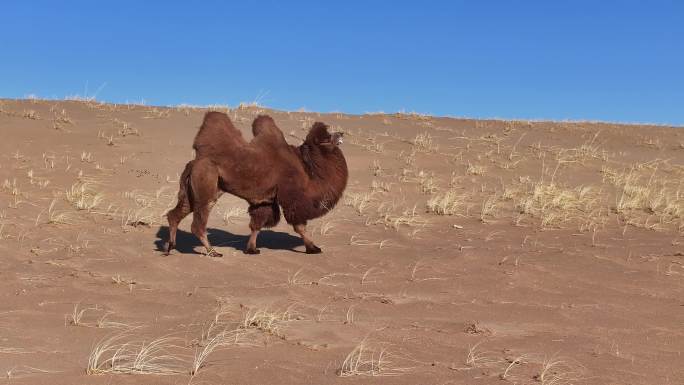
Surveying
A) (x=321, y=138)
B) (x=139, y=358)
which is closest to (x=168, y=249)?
(x=321, y=138)

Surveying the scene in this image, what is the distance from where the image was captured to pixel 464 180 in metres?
15.6

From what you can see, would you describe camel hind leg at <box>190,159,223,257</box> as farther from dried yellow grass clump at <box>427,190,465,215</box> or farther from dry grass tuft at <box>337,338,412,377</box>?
dried yellow grass clump at <box>427,190,465,215</box>

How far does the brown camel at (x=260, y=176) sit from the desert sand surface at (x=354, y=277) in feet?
1.87

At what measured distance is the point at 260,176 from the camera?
350 inches

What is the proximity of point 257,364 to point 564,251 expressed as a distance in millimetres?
5797

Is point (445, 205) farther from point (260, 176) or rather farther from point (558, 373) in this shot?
point (558, 373)

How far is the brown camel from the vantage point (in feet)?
28.7

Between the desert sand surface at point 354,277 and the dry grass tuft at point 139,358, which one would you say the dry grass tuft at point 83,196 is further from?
the dry grass tuft at point 139,358

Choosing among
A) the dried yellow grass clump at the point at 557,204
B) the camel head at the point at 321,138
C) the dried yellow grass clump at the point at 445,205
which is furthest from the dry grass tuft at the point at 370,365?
the dried yellow grass clump at the point at 445,205

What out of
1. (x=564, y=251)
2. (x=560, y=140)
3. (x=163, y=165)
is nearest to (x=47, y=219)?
(x=163, y=165)

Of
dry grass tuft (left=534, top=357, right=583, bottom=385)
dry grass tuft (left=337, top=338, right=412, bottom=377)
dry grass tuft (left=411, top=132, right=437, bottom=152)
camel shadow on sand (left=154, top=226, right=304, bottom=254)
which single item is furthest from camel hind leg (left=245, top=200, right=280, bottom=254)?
dry grass tuft (left=411, top=132, right=437, bottom=152)

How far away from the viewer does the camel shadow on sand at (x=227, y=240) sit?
31.0 feet

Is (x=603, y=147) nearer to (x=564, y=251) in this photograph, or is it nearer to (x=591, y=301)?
(x=564, y=251)

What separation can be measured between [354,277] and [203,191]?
243 centimetres
